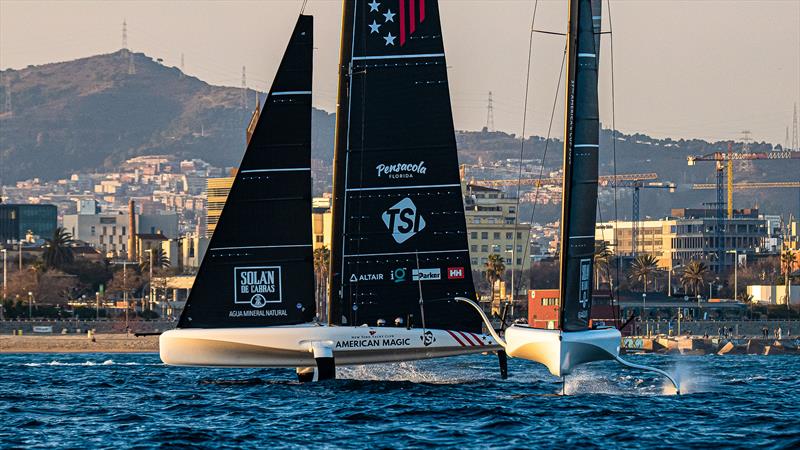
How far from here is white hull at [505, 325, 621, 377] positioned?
35.1 meters

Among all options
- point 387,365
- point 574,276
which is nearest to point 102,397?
point 387,365

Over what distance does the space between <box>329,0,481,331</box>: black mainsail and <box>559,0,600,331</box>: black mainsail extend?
5.95 metres

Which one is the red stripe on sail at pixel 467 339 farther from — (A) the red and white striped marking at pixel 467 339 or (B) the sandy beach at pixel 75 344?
(B) the sandy beach at pixel 75 344

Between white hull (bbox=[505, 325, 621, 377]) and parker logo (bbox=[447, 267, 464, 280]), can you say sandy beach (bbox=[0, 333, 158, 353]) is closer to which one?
parker logo (bbox=[447, 267, 464, 280])

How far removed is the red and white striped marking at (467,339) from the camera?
41.1 m

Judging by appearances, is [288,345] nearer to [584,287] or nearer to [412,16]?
[584,287]

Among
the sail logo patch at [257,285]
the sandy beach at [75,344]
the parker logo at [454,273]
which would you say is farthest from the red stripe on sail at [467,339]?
the sandy beach at [75,344]

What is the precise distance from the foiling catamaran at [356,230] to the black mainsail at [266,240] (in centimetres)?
3

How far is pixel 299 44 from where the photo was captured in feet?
136

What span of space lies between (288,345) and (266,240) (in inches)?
111

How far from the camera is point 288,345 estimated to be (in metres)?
39.7

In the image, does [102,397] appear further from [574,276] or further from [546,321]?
[546,321]

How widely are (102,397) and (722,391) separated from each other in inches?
657

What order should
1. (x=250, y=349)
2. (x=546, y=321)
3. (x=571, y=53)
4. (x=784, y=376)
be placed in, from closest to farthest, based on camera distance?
(x=571, y=53) < (x=250, y=349) < (x=784, y=376) < (x=546, y=321)
